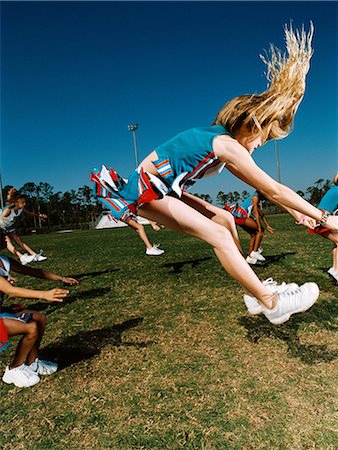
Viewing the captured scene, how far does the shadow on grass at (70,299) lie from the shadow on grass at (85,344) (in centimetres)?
131

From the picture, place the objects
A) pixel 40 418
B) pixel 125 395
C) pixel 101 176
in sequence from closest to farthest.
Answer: pixel 40 418, pixel 125 395, pixel 101 176

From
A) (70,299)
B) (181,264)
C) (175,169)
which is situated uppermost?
(175,169)

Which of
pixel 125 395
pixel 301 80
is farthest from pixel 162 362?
pixel 301 80

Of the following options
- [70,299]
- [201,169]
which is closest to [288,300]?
[201,169]

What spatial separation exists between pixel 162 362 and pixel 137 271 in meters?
4.43

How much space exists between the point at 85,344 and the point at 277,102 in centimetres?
279

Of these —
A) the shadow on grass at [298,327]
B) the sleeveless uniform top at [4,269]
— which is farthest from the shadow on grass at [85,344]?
the shadow on grass at [298,327]

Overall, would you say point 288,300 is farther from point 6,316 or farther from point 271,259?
point 271,259

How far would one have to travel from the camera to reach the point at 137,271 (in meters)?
7.59

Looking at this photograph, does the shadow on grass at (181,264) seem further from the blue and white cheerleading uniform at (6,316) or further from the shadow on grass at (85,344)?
the blue and white cheerleading uniform at (6,316)

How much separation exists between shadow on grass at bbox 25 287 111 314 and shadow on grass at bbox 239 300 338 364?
8.43 ft

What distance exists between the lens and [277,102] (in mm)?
2715

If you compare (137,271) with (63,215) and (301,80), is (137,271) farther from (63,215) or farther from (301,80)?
(63,215)

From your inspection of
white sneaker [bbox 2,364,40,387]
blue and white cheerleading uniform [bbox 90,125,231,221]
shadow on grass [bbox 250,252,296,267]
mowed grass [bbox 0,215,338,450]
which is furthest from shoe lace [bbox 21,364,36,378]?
shadow on grass [bbox 250,252,296,267]
